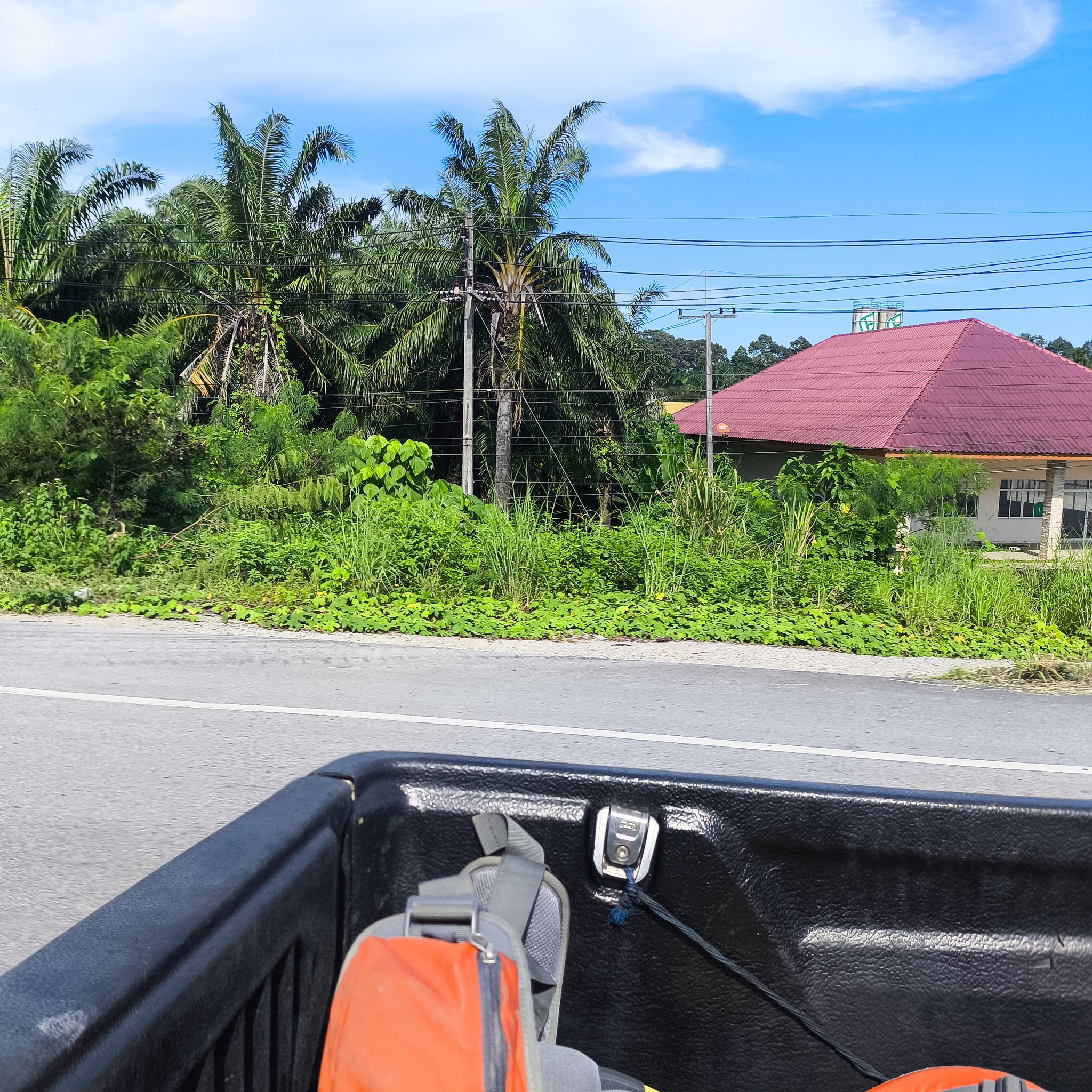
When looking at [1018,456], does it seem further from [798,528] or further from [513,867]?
[513,867]

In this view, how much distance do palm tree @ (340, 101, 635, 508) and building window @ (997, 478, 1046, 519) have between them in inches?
440

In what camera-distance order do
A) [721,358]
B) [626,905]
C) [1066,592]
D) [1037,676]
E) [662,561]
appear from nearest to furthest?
[626,905] < [1037,676] < [1066,592] < [662,561] < [721,358]

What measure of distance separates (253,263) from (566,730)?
25264 millimetres

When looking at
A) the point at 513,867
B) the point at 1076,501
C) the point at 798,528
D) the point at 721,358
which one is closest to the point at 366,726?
the point at 513,867

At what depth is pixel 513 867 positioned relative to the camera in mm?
1794

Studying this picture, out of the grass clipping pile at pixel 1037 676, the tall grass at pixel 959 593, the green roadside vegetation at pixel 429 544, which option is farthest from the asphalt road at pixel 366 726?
the tall grass at pixel 959 593

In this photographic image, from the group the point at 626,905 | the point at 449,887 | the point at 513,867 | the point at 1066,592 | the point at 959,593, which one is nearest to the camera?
the point at 449,887

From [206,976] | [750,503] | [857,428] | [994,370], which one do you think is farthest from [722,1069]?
[994,370]

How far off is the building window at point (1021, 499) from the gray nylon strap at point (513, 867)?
30882 mm

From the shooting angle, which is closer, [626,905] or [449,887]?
[449,887]

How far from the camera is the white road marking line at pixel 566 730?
6.29 m

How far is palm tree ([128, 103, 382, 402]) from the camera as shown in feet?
92.7

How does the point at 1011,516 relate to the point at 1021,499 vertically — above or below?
below

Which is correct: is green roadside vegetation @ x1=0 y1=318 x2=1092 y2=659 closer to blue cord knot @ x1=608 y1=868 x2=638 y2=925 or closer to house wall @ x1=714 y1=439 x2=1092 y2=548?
blue cord knot @ x1=608 y1=868 x2=638 y2=925
